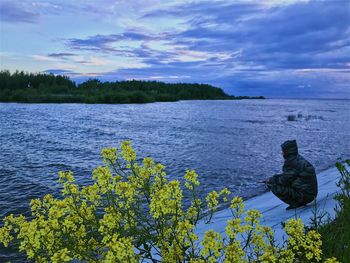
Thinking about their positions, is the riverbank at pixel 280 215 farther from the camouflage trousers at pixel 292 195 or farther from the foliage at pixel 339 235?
the foliage at pixel 339 235

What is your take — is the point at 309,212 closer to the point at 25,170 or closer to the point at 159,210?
the point at 159,210

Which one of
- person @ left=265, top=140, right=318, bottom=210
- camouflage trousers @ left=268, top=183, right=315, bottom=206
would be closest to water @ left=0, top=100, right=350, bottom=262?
camouflage trousers @ left=268, top=183, right=315, bottom=206

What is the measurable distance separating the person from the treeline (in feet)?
332

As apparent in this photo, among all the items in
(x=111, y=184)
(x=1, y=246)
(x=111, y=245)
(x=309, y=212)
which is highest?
(x=111, y=184)

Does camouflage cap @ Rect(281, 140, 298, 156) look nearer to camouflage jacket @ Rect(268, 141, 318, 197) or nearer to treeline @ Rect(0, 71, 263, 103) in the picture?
camouflage jacket @ Rect(268, 141, 318, 197)

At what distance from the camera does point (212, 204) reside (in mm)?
3859

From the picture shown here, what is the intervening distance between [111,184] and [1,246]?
712 cm

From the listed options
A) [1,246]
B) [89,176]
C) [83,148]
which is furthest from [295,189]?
[83,148]

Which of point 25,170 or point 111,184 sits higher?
point 111,184

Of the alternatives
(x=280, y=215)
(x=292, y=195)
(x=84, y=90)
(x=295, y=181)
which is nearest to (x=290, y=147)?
(x=295, y=181)

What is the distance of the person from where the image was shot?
8367mm

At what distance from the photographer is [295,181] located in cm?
845

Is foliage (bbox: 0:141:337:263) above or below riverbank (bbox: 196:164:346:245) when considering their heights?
above

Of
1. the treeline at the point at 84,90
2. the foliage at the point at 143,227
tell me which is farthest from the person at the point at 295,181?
the treeline at the point at 84,90
